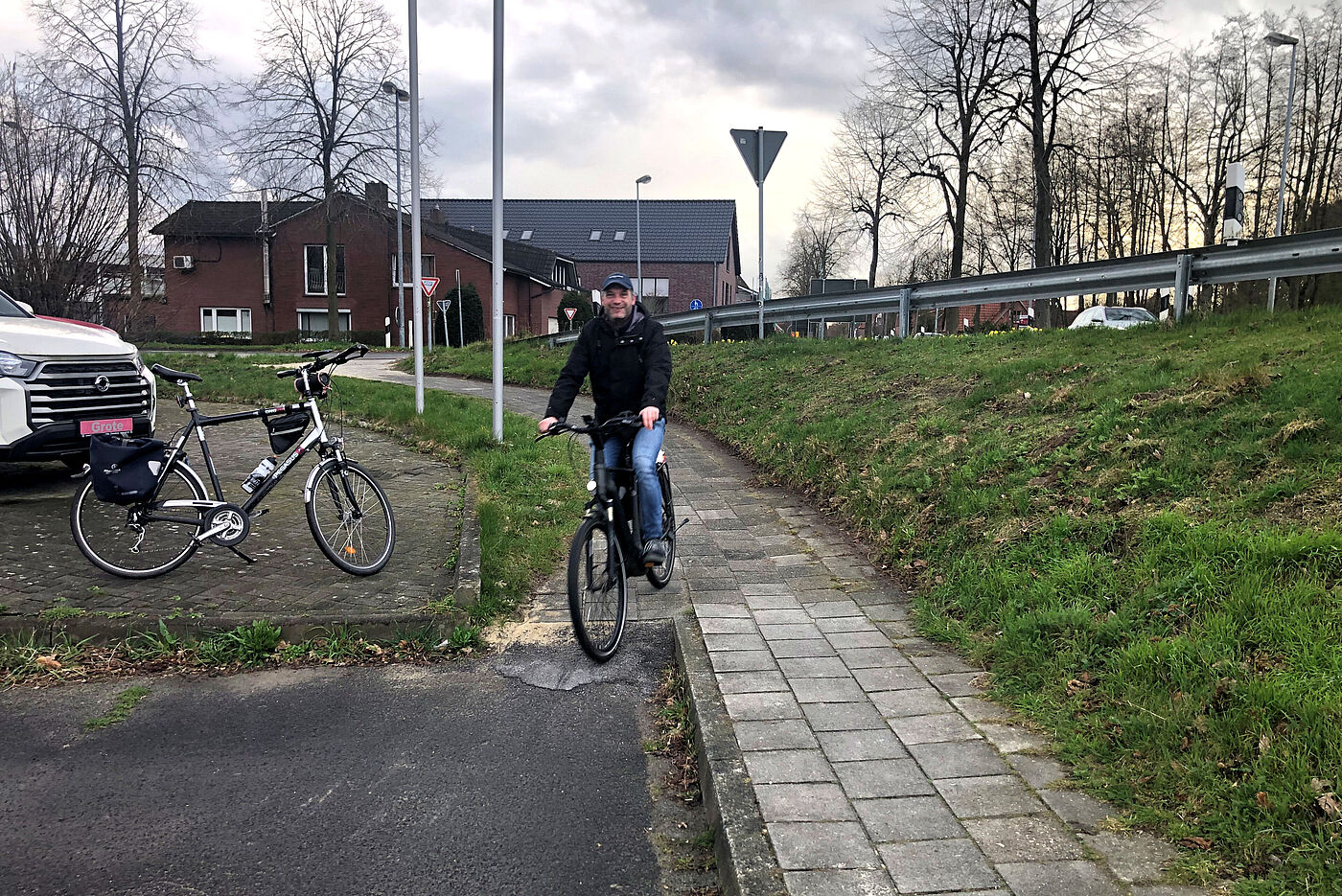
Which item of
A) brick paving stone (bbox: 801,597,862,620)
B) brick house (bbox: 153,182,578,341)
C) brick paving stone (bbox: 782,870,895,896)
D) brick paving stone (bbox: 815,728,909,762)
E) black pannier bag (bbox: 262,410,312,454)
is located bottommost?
brick paving stone (bbox: 782,870,895,896)

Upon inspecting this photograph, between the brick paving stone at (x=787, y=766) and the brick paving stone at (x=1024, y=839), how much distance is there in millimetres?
555

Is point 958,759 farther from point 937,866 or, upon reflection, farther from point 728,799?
point 728,799

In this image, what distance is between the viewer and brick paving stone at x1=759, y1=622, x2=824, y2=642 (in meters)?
4.73

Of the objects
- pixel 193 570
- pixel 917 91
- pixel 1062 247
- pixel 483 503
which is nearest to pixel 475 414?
pixel 483 503

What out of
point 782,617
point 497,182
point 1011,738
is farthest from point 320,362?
point 497,182

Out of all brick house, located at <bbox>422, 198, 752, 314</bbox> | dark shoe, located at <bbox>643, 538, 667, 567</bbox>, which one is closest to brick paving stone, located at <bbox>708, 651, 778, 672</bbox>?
dark shoe, located at <bbox>643, 538, 667, 567</bbox>

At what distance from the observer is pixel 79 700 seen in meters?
4.15

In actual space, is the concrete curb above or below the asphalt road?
above

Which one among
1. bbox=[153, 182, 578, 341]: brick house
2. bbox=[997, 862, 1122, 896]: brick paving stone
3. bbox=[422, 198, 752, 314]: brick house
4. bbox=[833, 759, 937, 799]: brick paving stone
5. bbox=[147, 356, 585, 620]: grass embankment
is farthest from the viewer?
bbox=[422, 198, 752, 314]: brick house

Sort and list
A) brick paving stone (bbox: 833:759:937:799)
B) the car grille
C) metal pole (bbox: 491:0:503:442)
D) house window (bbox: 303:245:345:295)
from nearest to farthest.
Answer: brick paving stone (bbox: 833:759:937:799) → the car grille → metal pole (bbox: 491:0:503:442) → house window (bbox: 303:245:345:295)

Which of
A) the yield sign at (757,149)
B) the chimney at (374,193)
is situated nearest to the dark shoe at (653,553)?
the yield sign at (757,149)

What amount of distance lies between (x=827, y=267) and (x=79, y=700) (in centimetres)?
6116

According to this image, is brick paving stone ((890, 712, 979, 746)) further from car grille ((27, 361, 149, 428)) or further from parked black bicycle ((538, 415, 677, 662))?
car grille ((27, 361, 149, 428))

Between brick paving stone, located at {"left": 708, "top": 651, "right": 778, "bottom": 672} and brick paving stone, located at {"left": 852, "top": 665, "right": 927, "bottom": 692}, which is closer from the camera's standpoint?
brick paving stone, located at {"left": 852, "top": 665, "right": 927, "bottom": 692}
